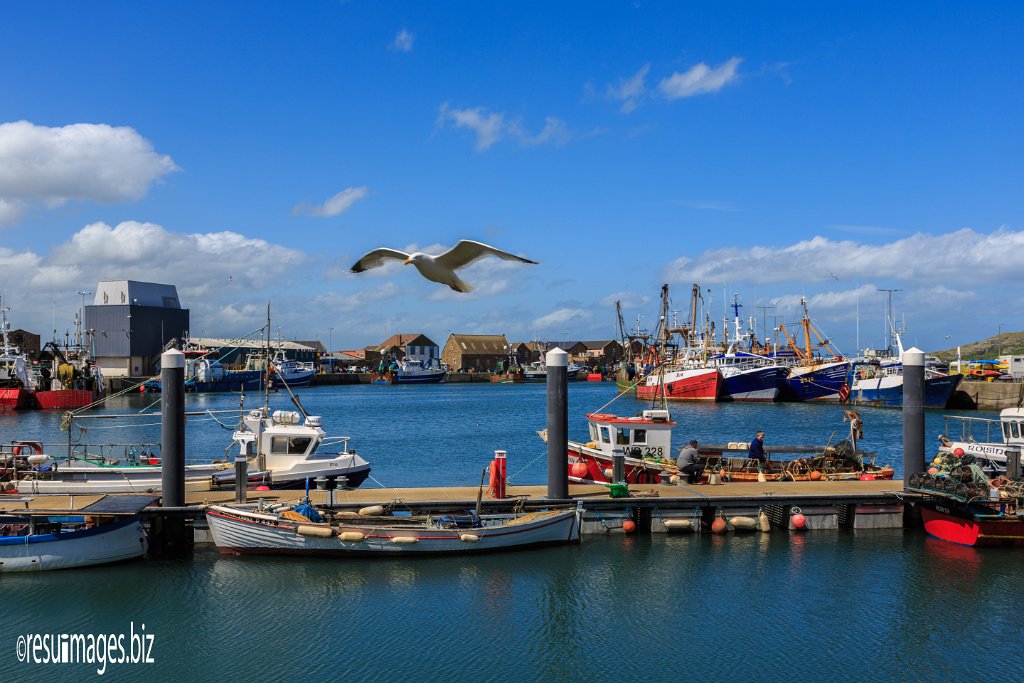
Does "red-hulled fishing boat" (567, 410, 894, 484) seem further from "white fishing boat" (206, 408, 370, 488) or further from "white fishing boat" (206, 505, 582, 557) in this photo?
"white fishing boat" (206, 408, 370, 488)

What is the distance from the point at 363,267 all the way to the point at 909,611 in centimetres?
1196

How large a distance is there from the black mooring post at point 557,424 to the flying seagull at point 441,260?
639 cm

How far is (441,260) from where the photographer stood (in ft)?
43.1

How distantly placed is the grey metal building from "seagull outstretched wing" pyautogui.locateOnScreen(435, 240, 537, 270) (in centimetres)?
12440

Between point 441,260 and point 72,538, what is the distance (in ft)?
34.9

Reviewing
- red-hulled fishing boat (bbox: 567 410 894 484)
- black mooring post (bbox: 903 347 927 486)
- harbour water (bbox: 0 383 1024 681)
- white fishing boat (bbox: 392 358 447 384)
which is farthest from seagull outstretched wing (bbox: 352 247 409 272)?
white fishing boat (bbox: 392 358 447 384)

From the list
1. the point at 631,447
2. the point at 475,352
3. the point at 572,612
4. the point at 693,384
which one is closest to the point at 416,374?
the point at 475,352

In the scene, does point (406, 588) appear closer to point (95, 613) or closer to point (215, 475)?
point (95, 613)

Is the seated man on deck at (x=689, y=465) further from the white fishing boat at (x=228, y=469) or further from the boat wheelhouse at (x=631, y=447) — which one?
the white fishing boat at (x=228, y=469)

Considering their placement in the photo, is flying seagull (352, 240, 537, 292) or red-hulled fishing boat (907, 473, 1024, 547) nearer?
flying seagull (352, 240, 537, 292)

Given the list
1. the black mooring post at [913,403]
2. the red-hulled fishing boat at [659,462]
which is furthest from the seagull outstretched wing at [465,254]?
the black mooring post at [913,403]

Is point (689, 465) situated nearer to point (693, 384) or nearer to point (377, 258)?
point (377, 258)

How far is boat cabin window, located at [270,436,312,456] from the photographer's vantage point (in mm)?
24281

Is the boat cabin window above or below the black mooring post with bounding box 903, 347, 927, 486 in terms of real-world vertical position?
below
